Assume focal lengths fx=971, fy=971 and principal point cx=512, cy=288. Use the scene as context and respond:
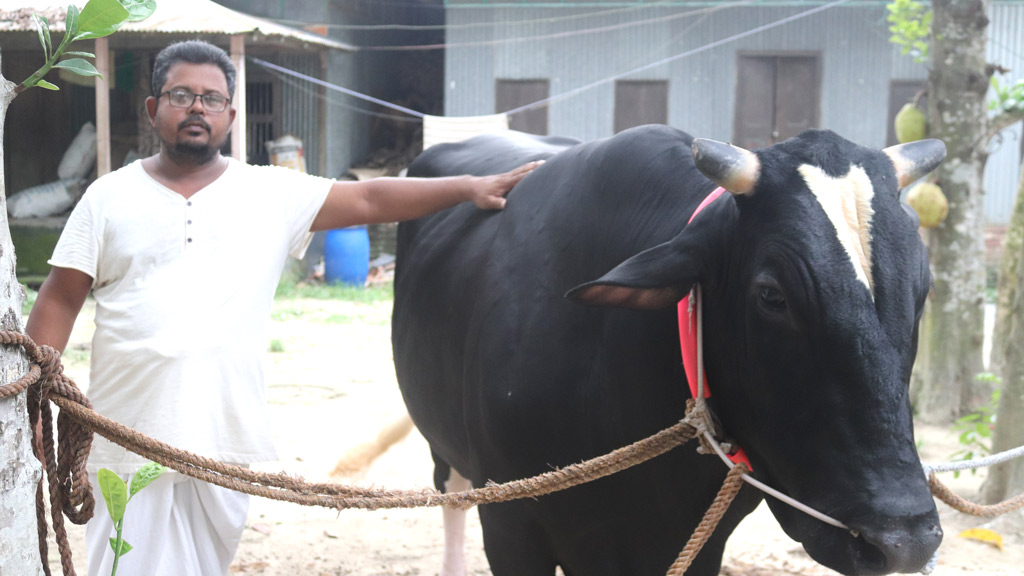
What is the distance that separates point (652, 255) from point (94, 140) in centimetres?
1256

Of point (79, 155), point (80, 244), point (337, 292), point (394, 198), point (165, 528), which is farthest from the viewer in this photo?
point (79, 155)

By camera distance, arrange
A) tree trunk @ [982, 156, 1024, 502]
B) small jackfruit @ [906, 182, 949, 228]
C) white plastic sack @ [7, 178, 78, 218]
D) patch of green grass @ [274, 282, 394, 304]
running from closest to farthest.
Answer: tree trunk @ [982, 156, 1024, 502] < small jackfruit @ [906, 182, 949, 228] < patch of green grass @ [274, 282, 394, 304] < white plastic sack @ [7, 178, 78, 218]

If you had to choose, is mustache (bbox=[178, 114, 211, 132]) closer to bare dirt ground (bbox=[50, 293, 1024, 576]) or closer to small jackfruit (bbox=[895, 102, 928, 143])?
bare dirt ground (bbox=[50, 293, 1024, 576])

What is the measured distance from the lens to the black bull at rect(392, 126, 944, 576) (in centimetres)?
162

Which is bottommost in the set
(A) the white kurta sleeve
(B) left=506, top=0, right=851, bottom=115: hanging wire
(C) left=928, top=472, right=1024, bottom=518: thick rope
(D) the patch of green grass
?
(D) the patch of green grass

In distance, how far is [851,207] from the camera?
173cm

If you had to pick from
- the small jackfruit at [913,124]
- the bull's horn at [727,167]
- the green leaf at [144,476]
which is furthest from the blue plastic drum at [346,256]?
the bull's horn at [727,167]

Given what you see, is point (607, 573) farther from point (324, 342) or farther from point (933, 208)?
point (324, 342)

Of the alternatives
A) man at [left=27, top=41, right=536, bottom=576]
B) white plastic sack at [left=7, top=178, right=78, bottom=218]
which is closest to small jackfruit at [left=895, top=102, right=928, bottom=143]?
man at [left=27, top=41, right=536, bottom=576]

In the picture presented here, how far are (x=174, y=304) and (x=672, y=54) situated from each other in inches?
518

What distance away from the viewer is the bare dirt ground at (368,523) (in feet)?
13.0

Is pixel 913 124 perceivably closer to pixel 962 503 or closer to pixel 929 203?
pixel 929 203

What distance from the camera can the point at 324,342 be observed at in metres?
8.68

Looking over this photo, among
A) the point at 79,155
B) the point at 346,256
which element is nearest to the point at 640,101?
the point at 346,256
